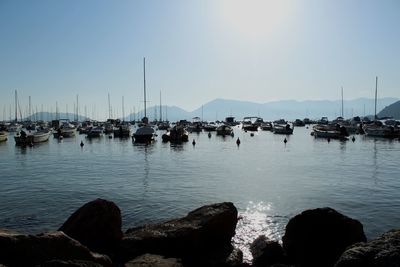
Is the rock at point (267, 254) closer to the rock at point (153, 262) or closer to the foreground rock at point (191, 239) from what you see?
the foreground rock at point (191, 239)

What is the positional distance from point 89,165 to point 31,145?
3287cm

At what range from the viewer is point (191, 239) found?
46.1ft

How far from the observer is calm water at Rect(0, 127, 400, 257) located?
20656 millimetres

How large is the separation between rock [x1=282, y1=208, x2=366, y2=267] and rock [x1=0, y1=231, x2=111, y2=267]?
6.65 meters

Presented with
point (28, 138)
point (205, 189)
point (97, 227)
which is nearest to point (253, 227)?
point (97, 227)

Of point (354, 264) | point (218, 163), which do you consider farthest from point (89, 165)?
point (354, 264)

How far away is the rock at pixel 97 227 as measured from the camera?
14.7 m

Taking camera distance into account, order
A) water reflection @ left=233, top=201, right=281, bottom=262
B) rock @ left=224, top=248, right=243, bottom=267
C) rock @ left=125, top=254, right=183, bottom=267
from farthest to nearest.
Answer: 1. water reflection @ left=233, top=201, right=281, bottom=262
2. rock @ left=224, top=248, right=243, bottom=267
3. rock @ left=125, top=254, right=183, bottom=267

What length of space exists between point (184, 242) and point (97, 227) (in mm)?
3290

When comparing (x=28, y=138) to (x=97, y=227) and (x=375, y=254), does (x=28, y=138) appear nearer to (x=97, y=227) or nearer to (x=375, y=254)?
(x=97, y=227)

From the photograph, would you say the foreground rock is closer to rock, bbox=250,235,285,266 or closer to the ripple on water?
rock, bbox=250,235,285,266

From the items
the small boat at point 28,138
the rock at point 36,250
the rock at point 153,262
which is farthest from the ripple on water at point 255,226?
the small boat at point 28,138

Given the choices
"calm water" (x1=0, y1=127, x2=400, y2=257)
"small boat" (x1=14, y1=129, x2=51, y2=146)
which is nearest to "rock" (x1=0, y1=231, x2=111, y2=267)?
"calm water" (x1=0, y1=127, x2=400, y2=257)

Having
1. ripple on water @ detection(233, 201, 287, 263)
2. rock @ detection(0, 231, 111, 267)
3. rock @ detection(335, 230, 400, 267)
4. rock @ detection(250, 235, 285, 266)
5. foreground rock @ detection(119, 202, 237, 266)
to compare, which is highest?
rock @ detection(335, 230, 400, 267)
